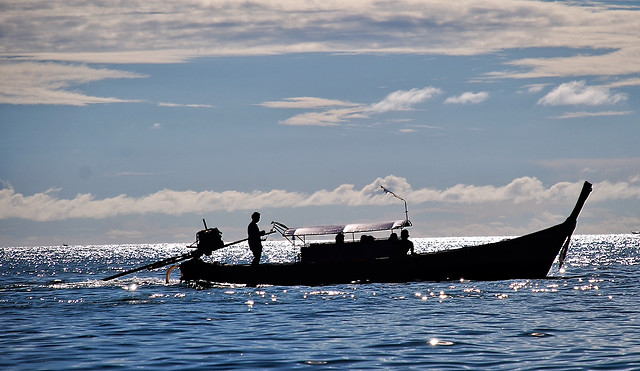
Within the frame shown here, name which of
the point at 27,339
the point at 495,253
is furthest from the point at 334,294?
the point at 27,339

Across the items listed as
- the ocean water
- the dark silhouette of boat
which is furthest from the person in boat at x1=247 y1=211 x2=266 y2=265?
the ocean water

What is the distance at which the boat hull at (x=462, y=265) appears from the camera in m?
34.8

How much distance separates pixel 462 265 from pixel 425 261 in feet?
6.55

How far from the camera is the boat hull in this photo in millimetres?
34750

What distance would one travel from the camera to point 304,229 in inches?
1507

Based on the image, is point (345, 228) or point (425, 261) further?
point (345, 228)

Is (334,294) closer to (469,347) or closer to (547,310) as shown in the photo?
(547,310)

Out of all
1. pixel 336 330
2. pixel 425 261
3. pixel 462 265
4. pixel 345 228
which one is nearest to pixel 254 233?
pixel 345 228

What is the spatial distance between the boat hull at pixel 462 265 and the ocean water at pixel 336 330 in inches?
68.7

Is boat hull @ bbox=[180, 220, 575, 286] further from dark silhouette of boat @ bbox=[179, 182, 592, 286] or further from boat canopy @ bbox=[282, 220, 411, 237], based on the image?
boat canopy @ bbox=[282, 220, 411, 237]

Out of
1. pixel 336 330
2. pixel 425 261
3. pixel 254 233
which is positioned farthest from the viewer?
pixel 254 233

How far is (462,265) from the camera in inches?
1384

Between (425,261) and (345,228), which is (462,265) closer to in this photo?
(425,261)

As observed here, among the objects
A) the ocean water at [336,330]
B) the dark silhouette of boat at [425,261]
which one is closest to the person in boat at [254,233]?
the dark silhouette of boat at [425,261]
